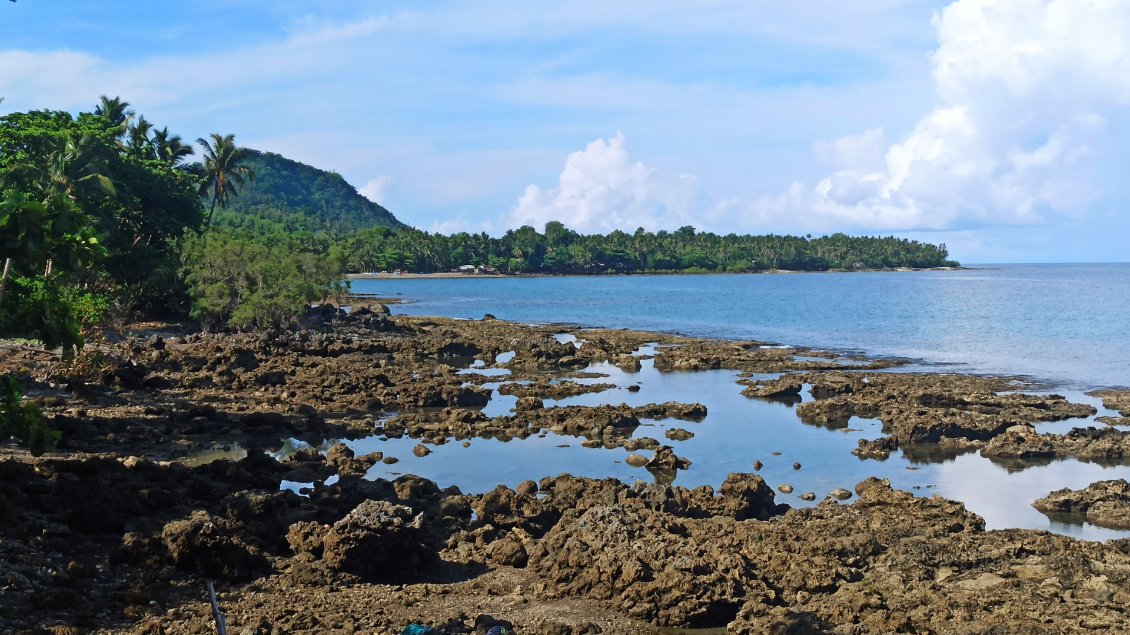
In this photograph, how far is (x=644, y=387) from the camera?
41.8 meters

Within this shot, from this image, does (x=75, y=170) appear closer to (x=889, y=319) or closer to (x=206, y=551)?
(x=206, y=551)

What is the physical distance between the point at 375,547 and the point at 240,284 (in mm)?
40914

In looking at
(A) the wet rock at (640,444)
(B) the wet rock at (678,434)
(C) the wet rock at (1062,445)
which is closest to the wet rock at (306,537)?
(A) the wet rock at (640,444)

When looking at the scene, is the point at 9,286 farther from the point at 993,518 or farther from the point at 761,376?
the point at 761,376

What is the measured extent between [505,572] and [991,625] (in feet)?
24.6

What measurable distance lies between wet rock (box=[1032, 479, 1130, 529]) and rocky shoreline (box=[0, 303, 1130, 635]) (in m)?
0.06

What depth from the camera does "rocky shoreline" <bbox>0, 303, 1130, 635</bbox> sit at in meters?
13.3

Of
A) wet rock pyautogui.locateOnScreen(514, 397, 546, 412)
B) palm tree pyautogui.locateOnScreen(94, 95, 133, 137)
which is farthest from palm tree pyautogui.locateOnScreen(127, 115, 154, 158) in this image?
wet rock pyautogui.locateOnScreen(514, 397, 546, 412)

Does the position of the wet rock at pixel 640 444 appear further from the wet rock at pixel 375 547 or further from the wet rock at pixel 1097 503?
the wet rock at pixel 375 547

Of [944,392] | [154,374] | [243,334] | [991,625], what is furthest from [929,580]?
[243,334]

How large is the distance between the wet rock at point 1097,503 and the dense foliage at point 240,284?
135 feet

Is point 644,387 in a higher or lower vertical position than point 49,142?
lower

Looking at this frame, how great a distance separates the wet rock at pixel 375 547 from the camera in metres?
15.1

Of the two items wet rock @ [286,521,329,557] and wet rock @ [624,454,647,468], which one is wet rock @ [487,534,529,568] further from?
wet rock @ [624,454,647,468]
